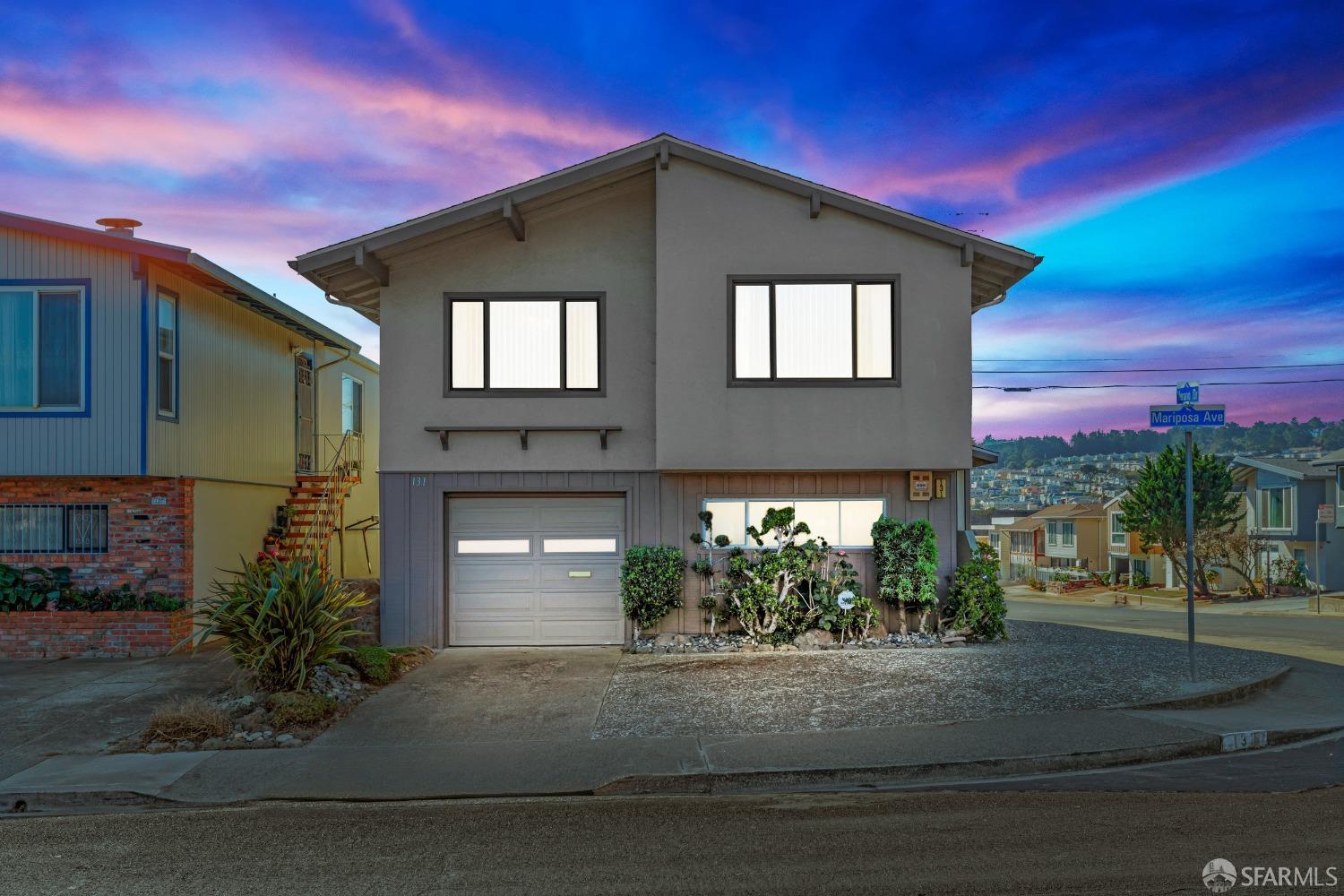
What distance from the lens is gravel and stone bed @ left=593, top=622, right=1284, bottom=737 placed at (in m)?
8.84

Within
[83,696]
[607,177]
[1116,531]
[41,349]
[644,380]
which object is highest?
[607,177]

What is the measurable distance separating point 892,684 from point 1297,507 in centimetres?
4095

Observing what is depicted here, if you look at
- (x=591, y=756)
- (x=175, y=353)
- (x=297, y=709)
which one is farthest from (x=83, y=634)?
(x=591, y=756)

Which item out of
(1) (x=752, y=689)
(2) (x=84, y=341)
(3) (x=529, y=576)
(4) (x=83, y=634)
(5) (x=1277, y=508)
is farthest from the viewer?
(5) (x=1277, y=508)

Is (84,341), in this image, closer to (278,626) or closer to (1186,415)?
(278,626)

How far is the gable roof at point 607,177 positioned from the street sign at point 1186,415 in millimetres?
3334

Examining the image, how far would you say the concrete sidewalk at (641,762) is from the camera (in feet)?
23.4

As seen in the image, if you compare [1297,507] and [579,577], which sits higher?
[579,577]

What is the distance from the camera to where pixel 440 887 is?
17.2 feet

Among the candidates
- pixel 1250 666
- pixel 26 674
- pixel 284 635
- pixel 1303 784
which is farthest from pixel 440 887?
pixel 1250 666

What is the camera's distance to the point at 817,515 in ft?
43.5

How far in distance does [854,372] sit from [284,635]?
798 cm

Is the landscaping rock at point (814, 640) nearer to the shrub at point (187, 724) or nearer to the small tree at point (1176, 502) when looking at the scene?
the shrub at point (187, 724)

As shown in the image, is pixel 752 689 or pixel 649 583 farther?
pixel 649 583
